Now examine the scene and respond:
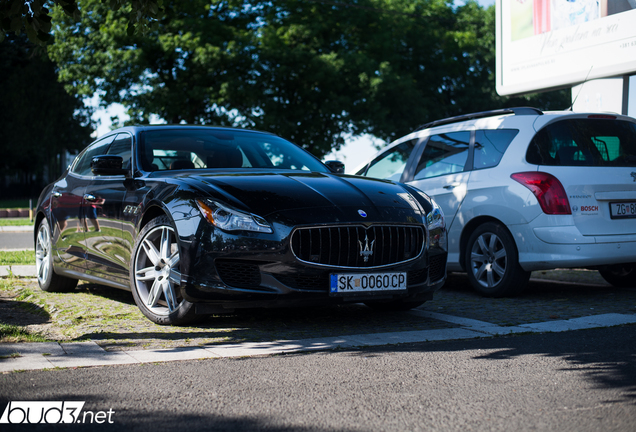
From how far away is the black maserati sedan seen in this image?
4.88 meters

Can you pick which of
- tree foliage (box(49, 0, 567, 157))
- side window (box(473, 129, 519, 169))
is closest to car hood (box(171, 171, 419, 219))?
→ side window (box(473, 129, 519, 169))

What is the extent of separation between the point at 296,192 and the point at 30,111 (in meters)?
46.0

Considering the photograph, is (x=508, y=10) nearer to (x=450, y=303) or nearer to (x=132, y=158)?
(x=450, y=303)

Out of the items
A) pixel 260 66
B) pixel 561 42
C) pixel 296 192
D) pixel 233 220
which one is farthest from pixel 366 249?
pixel 260 66

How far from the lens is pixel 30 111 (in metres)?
46.8

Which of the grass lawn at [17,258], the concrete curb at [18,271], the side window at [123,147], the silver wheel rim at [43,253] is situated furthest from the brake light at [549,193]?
the grass lawn at [17,258]

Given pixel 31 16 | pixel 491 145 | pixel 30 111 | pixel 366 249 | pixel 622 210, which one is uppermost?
pixel 30 111

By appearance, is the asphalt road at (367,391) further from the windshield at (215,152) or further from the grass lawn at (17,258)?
the grass lawn at (17,258)

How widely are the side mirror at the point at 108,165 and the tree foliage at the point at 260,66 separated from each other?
21.2m

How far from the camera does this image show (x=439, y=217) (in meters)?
5.82

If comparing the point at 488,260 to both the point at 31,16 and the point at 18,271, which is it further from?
the point at 18,271

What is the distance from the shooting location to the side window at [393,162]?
873cm

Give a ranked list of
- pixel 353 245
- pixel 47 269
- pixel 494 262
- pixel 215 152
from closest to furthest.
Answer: pixel 353 245 → pixel 215 152 → pixel 494 262 → pixel 47 269

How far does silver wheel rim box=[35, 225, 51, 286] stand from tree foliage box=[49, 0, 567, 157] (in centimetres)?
1954
